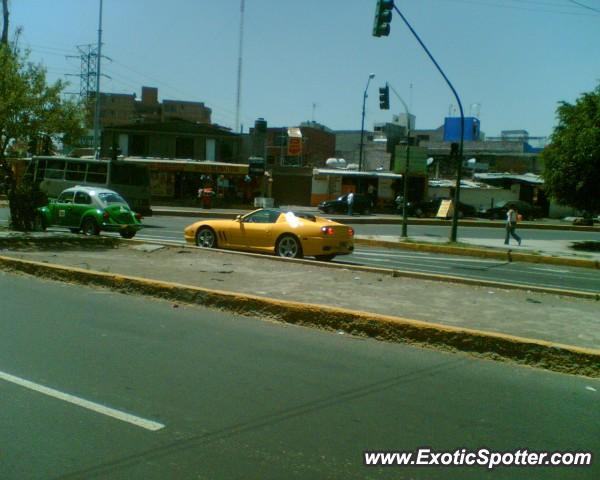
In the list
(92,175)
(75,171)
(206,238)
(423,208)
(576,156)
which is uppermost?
(576,156)

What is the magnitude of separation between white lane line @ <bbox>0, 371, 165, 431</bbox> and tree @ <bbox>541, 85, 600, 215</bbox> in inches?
1054

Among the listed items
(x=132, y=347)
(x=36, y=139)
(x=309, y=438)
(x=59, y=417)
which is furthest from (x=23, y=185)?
(x=309, y=438)

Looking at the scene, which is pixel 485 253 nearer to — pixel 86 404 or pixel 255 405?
pixel 255 405

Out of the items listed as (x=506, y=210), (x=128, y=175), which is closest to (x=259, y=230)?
(x=128, y=175)

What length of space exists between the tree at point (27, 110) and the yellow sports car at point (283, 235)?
15.0ft

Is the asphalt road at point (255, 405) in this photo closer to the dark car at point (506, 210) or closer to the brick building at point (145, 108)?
the dark car at point (506, 210)

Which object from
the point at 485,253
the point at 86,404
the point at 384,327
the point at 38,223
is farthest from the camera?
the point at 485,253

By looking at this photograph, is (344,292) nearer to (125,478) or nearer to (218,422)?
(218,422)

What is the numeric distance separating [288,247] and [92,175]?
16.6 metres

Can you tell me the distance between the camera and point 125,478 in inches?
158

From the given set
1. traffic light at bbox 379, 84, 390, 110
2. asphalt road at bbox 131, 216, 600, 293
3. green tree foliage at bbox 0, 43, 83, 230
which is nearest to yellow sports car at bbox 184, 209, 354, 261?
asphalt road at bbox 131, 216, 600, 293

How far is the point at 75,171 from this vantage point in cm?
2956

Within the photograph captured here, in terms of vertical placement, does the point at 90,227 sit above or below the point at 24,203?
below

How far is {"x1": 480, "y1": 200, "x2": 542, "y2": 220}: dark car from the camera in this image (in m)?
47.0
